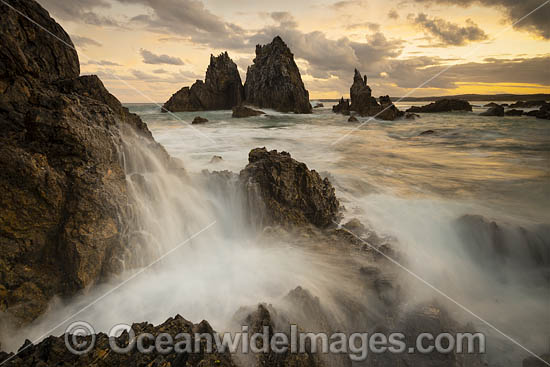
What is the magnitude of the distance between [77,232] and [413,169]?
9.36 meters

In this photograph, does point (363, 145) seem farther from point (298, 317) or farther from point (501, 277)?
point (298, 317)

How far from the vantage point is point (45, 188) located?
2.91 metres

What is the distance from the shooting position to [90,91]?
14.0 feet

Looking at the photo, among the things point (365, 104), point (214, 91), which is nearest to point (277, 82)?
point (214, 91)

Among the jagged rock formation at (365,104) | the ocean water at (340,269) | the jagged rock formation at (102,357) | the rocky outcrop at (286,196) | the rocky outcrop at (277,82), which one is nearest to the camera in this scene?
the jagged rock formation at (102,357)

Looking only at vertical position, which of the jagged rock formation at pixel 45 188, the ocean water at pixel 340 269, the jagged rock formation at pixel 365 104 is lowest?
the ocean water at pixel 340 269

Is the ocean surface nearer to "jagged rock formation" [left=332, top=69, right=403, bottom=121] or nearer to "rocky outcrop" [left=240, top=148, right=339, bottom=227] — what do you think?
"rocky outcrop" [left=240, top=148, right=339, bottom=227]

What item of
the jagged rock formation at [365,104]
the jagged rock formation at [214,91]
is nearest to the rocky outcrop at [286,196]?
the jagged rock formation at [365,104]

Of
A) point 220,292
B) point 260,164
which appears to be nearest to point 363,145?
point 260,164

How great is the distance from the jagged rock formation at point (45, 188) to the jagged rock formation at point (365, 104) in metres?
29.0

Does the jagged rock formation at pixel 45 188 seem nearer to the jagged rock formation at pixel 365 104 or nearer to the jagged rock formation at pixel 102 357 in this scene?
the jagged rock formation at pixel 102 357

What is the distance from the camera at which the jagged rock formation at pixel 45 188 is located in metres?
2.73

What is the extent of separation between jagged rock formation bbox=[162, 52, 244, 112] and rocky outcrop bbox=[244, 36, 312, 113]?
5135mm

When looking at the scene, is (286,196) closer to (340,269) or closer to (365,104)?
(340,269)
